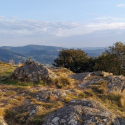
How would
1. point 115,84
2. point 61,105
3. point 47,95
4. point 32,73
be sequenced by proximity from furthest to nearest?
point 32,73
point 115,84
point 47,95
point 61,105

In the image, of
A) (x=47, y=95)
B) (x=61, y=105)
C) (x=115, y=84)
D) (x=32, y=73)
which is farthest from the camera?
(x=32, y=73)

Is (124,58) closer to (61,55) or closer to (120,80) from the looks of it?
(120,80)

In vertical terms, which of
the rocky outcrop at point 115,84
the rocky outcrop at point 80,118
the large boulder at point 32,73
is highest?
the large boulder at point 32,73

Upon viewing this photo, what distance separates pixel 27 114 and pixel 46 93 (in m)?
2.41

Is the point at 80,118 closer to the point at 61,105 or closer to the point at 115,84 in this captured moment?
the point at 61,105

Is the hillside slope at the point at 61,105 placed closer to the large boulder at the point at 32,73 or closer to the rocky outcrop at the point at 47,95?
the rocky outcrop at the point at 47,95

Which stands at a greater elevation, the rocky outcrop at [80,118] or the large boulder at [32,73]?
the large boulder at [32,73]

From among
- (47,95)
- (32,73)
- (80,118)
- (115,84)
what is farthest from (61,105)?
(115,84)

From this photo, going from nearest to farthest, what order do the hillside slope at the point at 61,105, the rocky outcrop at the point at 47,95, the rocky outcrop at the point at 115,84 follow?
the hillside slope at the point at 61,105, the rocky outcrop at the point at 47,95, the rocky outcrop at the point at 115,84

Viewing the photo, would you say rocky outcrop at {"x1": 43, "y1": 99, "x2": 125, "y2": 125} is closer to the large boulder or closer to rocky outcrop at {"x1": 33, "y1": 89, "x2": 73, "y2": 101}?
rocky outcrop at {"x1": 33, "y1": 89, "x2": 73, "y2": 101}

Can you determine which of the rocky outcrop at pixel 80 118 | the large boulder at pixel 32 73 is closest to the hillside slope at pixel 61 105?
the rocky outcrop at pixel 80 118

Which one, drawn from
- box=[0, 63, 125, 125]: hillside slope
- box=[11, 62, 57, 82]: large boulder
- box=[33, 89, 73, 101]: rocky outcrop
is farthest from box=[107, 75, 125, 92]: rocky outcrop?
box=[11, 62, 57, 82]: large boulder

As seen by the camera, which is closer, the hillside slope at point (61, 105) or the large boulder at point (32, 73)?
the hillside slope at point (61, 105)

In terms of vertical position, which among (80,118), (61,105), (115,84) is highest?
(80,118)
